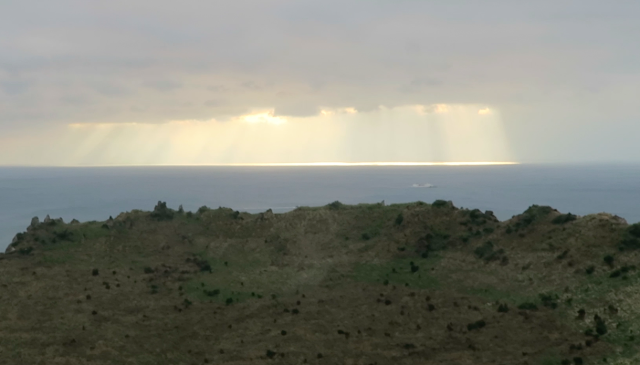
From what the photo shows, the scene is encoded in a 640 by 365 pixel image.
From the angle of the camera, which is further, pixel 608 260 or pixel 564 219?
pixel 564 219

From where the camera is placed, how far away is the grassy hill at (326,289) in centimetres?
4228

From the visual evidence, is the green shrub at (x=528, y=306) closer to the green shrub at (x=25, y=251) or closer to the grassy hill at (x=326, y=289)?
the grassy hill at (x=326, y=289)

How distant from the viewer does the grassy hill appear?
139ft

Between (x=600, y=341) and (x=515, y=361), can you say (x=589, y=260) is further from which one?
(x=515, y=361)

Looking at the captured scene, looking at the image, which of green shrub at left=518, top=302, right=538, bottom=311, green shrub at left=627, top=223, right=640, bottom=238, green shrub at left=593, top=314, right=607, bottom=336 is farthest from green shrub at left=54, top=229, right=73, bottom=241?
green shrub at left=627, top=223, right=640, bottom=238

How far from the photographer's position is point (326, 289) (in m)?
57.4

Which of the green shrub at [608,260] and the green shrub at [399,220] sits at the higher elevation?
the green shrub at [399,220]

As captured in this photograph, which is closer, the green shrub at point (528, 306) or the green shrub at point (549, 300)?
the green shrub at point (549, 300)

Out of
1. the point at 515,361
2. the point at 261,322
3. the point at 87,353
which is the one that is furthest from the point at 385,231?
the point at 87,353

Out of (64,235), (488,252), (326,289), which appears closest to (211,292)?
(326,289)

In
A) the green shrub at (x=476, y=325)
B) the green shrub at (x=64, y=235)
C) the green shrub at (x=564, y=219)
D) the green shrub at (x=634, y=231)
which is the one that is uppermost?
the green shrub at (x=564, y=219)

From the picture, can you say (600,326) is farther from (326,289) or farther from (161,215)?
(161,215)

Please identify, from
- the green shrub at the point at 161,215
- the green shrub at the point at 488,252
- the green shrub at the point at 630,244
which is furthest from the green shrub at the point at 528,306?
the green shrub at the point at 161,215

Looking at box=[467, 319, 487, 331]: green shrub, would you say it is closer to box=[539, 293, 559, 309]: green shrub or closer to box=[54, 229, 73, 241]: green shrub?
box=[539, 293, 559, 309]: green shrub
